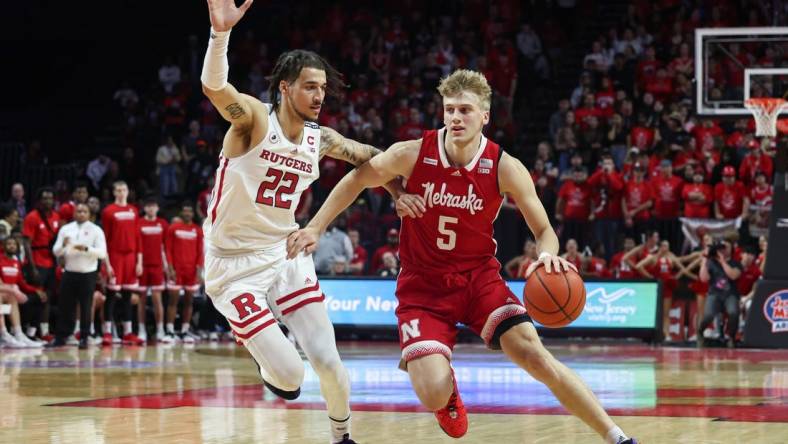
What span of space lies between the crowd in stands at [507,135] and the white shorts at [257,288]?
9.61 meters

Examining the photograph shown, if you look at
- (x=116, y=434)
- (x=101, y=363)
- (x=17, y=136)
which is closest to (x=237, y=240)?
(x=116, y=434)

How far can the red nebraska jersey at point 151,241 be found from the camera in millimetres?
17312

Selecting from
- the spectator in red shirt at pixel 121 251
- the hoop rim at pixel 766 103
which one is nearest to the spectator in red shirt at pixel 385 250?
the spectator in red shirt at pixel 121 251

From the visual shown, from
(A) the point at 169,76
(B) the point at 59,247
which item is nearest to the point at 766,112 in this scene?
(B) the point at 59,247

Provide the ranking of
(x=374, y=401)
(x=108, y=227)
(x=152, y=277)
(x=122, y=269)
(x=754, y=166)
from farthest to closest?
(x=754, y=166), (x=152, y=277), (x=122, y=269), (x=108, y=227), (x=374, y=401)

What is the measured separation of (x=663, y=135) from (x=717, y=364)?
21.0ft

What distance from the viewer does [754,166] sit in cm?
1758

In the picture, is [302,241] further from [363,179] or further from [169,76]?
[169,76]

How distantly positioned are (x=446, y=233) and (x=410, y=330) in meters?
0.54

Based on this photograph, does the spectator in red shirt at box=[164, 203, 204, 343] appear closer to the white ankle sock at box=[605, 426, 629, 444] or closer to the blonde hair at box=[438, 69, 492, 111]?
the blonde hair at box=[438, 69, 492, 111]

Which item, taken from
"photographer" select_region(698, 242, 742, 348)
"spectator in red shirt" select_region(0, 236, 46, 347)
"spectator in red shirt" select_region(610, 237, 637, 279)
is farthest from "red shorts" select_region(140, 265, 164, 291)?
"photographer" select_region(698, 242, 742, 348)

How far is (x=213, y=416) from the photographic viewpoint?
8125mm

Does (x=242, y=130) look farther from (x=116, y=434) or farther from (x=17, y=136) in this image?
(x=17, y=136)

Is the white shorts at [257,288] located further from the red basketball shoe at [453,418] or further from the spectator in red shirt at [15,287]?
the spectator in red shirt at [15,287]
